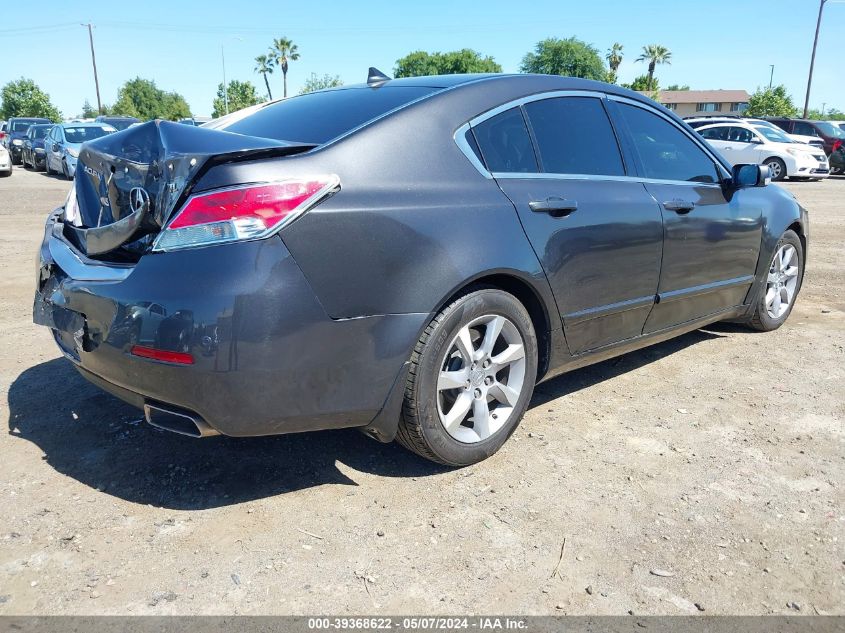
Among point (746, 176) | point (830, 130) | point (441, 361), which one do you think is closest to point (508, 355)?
point (441, 361)

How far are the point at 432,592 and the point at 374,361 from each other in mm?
832

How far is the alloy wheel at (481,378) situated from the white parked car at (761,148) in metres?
18.8

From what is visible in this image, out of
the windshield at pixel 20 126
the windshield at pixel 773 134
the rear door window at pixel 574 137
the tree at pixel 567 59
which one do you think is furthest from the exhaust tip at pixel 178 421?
the tree at pixel 567 59

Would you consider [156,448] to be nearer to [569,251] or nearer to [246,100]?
[569,251]

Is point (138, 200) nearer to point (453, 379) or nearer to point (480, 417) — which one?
point (453, 379)

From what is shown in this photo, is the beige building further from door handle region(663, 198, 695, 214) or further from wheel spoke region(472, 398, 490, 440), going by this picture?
wheel spoke region(472, 398, 490, 440)

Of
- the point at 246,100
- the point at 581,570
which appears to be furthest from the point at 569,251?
the point at 246,100

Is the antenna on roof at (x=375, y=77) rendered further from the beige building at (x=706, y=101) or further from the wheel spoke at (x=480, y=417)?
the beige building at (x=706, y=101)

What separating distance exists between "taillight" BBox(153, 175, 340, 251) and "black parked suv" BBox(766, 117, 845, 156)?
24.7 meters

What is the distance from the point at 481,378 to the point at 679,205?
1.73 m

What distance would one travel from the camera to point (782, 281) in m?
5.29

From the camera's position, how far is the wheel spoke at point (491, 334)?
3045 millimetres

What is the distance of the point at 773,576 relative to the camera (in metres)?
2.40

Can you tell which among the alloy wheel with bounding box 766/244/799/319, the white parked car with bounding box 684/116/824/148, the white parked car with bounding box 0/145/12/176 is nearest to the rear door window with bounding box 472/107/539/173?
the alloy wheel with bounding box 766/244/799/319
